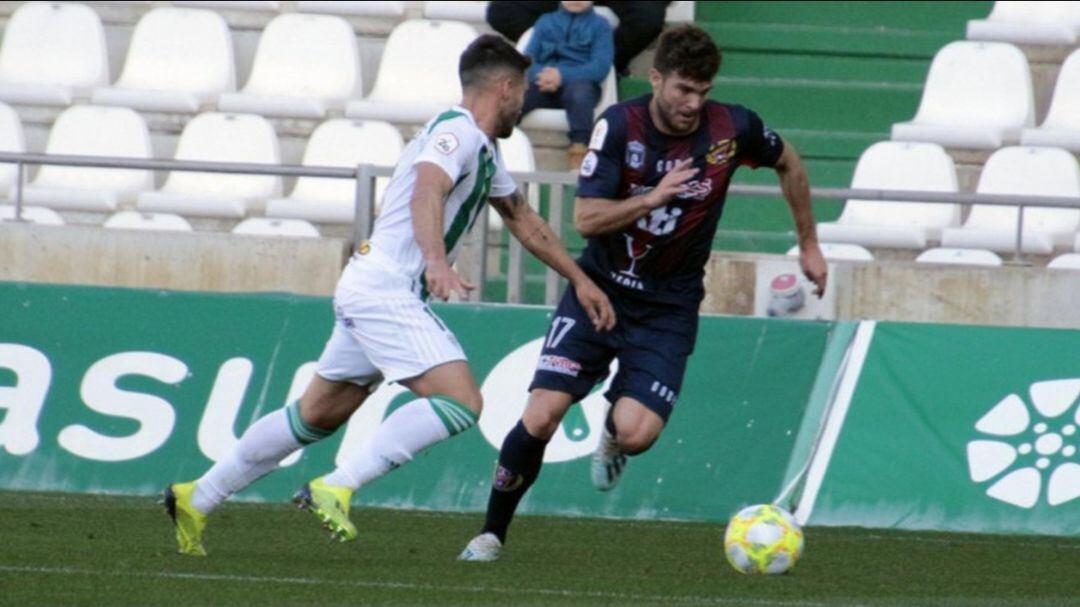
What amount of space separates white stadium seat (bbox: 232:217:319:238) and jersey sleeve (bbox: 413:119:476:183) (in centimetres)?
586

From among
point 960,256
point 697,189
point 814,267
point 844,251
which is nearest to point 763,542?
point 814,267

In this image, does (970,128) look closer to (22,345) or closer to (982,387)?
(982,387)

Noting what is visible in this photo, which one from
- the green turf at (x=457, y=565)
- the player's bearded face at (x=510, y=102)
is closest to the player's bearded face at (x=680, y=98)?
the player's bearded face at (x=510, y=102)

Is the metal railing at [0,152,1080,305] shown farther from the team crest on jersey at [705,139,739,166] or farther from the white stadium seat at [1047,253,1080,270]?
the team crest on jersey at [705,139,739,166]

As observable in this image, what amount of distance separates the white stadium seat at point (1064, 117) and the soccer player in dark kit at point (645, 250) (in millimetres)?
6169

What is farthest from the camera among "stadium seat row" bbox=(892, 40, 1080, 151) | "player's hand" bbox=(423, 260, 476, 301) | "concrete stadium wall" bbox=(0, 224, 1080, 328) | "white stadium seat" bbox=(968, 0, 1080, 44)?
"white stadium seat" bbox=(968, 0, 1080, 44)

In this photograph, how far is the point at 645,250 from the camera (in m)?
8.92

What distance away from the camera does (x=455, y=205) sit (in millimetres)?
8367

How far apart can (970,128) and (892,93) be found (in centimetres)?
154

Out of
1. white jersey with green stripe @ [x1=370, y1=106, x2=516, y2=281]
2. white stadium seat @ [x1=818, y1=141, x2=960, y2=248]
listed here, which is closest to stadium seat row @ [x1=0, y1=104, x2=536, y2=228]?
white stadium seat @ [x1=818, y1=141, x2=960, y2=248]

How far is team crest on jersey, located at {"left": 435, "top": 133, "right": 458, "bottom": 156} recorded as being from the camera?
8.10 metres

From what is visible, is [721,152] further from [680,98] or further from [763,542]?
[763,542]

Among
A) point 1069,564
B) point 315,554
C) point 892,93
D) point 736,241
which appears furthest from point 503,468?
point 892,93

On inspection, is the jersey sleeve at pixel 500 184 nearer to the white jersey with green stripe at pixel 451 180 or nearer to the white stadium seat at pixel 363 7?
the white jersey with green stripe at pixel 451 180
